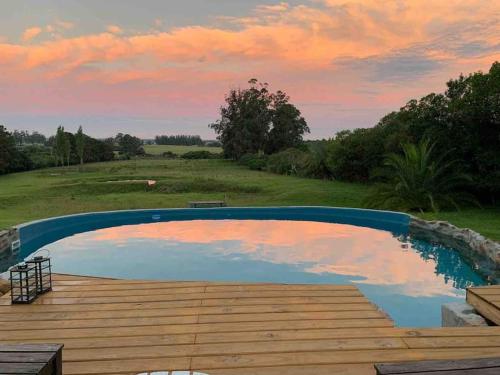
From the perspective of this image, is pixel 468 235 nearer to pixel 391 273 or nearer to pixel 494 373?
pixel 391 273

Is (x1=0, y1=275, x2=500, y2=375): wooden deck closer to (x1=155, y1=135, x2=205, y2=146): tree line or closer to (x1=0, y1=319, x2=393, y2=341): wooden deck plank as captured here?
(x1=0, y1=319, x2=393, y2=341): wooden deck plank

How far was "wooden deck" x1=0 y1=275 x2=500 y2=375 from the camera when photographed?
10.1 ft

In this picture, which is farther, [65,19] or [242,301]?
[65,19]

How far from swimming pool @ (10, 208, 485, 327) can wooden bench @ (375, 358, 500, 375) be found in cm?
415

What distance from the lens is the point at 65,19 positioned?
17.2 metres

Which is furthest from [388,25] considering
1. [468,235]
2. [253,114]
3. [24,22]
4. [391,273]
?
[253,114]

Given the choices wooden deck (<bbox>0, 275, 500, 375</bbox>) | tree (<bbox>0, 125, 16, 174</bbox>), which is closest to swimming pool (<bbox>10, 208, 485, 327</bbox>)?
wooden deck (<bbox>0, 275, 500, 375</bbox>)

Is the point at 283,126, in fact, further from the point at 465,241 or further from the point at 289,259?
the point at 289,259

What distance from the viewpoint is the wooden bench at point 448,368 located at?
1.88 meters

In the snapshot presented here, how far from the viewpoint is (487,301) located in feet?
14.6

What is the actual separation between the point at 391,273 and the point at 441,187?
267 inches

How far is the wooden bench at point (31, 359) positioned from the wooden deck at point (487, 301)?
4095mm

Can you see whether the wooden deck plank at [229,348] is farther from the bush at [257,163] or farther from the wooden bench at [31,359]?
the bush at [257,163]

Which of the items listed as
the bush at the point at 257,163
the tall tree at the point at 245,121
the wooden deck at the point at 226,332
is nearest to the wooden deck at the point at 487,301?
the wooden deck at the point at 226,332
